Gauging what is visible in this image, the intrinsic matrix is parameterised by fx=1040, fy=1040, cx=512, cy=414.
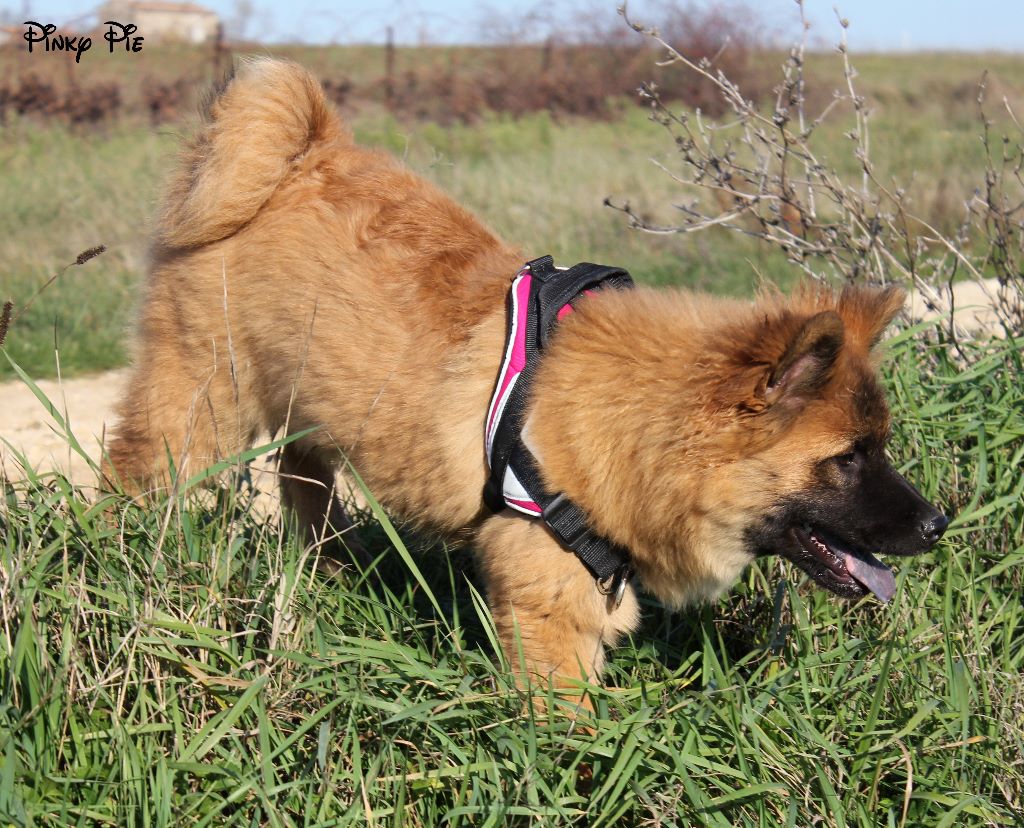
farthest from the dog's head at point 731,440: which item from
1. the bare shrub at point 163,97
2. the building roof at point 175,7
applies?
the building roof at point 175,7

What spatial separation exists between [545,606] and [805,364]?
3.31ft

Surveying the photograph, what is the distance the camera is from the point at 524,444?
310cm

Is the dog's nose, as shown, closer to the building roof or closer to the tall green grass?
the tall green grass

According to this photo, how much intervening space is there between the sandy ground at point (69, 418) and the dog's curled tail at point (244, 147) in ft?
4.74

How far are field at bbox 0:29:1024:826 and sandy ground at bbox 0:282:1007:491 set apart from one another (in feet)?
5.21

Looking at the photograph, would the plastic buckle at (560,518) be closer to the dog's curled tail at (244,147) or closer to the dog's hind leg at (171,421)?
the dog's hind leg at (171,421)

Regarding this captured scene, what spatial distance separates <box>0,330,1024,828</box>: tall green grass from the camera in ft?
8.53

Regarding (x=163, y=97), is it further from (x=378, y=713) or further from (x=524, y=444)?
(x=378, y=713)

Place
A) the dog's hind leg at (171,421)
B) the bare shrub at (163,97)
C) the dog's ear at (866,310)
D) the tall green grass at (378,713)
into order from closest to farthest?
the tall green grass at (378,713) < the dog's ear at (866,310) < the dog's hind leg at (171,421) < the bare shrub at (163,97)

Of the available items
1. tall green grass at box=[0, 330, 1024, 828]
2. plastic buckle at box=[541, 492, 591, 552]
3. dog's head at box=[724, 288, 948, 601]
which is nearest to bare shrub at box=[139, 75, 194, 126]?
tall green grass at box=[0, 330, 1024, 828]

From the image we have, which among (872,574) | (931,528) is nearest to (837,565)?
(872,574)

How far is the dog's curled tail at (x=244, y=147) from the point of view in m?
3.78

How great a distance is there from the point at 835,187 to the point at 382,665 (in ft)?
9.57

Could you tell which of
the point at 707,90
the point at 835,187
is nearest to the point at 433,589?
the point at 835,187
